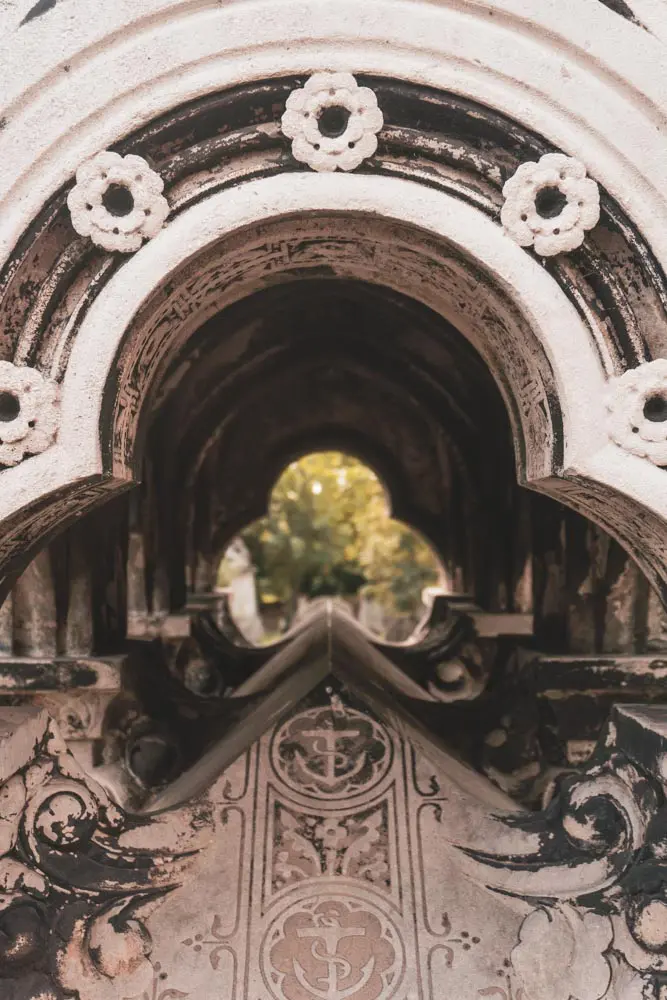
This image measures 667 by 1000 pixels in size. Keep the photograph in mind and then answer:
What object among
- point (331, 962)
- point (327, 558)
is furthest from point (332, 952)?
point (327, 558)

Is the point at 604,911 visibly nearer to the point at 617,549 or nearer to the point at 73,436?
the point at 617,549

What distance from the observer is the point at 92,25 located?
1.88 metres

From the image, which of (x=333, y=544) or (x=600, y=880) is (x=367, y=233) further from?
(x=333, y=544)

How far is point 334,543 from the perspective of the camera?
1078 centimetres

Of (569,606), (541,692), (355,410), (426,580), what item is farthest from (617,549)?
(426,580)

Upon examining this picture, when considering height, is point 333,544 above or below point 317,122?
above

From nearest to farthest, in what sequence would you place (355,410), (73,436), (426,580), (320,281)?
1. (73,436)
2. (320,281)
3. (355,410)
4. (426,580)

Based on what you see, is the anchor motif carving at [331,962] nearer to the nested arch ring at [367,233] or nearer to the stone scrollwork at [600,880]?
the stone scrollwork at [600,880]

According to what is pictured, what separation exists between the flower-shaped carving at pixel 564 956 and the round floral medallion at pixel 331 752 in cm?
49

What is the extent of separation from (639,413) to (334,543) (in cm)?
897

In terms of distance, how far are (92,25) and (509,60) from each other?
859 millimetres

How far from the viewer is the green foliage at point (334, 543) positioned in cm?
1012

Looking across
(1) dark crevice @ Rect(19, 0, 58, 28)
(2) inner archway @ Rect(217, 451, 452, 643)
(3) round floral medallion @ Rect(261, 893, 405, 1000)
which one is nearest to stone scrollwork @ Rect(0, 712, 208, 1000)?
(3) round floral medallion @ Rect(261, 893, 405, 1000)

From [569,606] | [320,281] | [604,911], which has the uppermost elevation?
[320,281]
